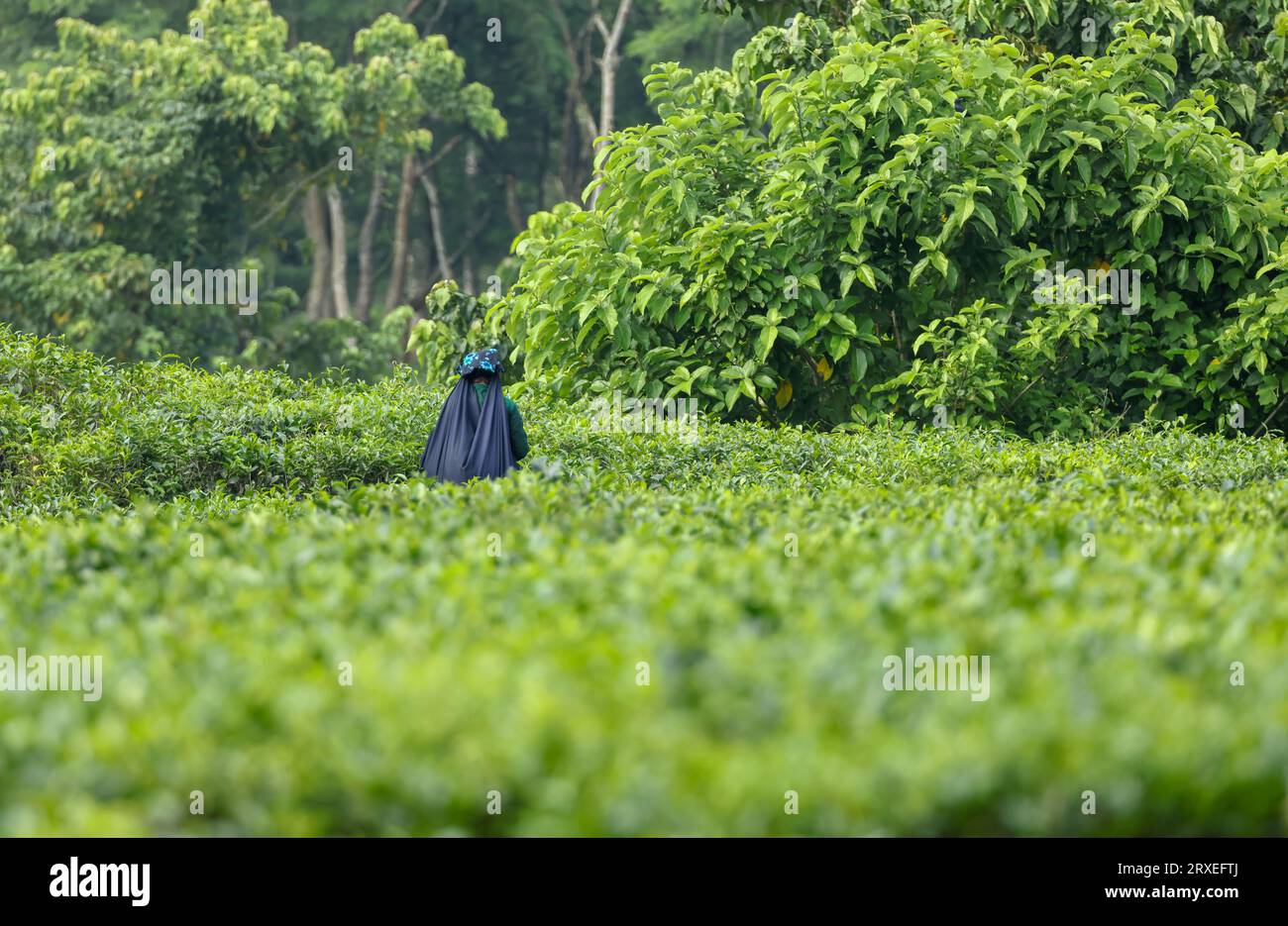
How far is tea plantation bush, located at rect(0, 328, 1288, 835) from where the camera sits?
2777 millimetres

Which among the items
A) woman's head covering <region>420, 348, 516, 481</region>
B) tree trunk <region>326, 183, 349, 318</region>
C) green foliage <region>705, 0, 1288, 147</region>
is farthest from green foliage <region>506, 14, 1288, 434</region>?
→ tree trunk <region>326, 183, 349, 318</region>

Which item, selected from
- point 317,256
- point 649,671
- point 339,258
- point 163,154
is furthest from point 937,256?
point 317,256

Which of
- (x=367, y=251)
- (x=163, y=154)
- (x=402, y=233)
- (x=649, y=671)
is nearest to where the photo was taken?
(x=649, y=671)

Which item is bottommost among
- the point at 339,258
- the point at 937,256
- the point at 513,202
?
the point at 937,256

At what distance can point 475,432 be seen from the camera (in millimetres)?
8977

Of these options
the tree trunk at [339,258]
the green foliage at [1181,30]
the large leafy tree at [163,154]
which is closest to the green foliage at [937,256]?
the green foliage at [1181,30]

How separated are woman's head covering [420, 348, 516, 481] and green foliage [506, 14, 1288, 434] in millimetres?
3218

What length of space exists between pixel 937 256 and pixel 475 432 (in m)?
4.56

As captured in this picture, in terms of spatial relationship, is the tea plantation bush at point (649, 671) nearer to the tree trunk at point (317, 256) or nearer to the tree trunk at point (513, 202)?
the tree trunk at point (317, 256)

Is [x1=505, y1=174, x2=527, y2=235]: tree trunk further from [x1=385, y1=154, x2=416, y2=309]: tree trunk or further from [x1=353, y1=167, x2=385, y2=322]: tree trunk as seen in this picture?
[x1=385, y1=154, x2=416, y2=309]: tree trunk

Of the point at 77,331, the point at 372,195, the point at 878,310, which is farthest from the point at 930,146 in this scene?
the point at 372,195

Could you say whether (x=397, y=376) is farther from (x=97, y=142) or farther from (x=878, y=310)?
(x=97, y=142)

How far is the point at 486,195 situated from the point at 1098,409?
2548 cm

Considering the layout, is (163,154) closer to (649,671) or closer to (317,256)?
(317,256)
